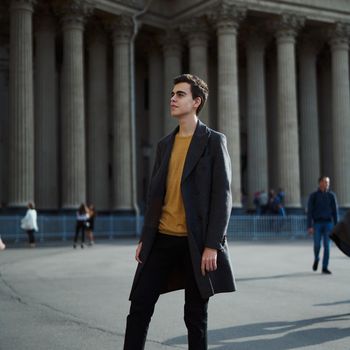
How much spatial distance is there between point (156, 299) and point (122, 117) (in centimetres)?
2765

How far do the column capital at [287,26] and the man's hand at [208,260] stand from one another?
1165 inches

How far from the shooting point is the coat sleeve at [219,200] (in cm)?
449

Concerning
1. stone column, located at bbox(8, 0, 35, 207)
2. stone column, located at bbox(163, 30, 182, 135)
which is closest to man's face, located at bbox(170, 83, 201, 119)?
stone column, located at bbox(8, 0, 35, 207)

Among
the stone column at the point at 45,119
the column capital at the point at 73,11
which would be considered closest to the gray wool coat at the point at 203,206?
the stone column at the point at 45,119

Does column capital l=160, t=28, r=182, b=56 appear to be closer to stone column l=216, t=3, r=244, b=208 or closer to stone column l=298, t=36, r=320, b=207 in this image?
stone column l=216, t=3, r=244, b=208

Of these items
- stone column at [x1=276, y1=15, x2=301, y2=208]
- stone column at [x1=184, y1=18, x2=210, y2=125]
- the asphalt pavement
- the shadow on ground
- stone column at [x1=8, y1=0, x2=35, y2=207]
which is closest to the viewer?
the shadow on ground

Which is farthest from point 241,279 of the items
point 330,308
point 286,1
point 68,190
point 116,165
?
point 286,1

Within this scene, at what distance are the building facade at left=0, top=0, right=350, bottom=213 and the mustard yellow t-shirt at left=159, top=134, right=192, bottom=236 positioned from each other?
75.2 feet

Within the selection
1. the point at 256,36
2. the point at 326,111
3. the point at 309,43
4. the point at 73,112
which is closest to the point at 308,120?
the point at 326,111

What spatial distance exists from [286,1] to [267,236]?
12253 mm

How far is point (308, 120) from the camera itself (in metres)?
36.1

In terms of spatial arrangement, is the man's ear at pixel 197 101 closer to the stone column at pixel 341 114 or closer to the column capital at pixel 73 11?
the column capital at pixel 73 11

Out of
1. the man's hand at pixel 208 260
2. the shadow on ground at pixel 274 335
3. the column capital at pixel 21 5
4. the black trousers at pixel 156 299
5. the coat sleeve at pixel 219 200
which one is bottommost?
the shadow on ground at pixel 274 335

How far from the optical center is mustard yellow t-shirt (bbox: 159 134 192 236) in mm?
4672
